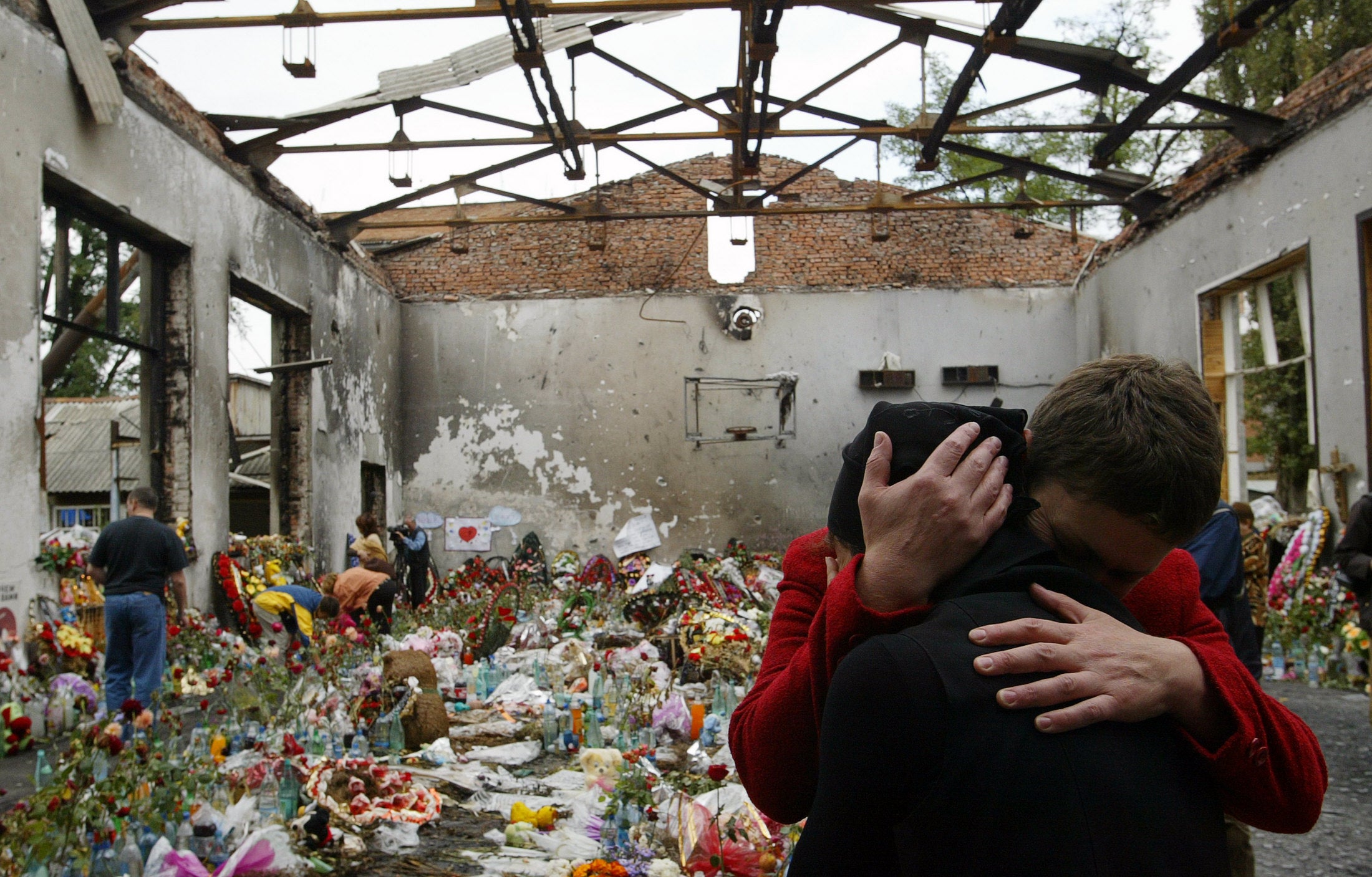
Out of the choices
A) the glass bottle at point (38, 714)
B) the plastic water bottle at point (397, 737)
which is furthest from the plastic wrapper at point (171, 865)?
the glass bottle at point (38, 714)

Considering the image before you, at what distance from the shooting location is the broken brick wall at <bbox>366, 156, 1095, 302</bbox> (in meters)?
17.8

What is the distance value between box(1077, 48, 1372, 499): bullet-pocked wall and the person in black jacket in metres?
6.98

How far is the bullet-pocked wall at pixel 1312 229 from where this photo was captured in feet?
30.3

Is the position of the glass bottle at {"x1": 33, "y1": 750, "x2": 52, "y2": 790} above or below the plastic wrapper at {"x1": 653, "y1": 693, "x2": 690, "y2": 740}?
above

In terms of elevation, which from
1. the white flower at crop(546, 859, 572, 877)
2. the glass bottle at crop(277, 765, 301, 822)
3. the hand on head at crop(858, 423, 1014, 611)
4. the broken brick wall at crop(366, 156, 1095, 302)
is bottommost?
the white flower at crop(546, 859, 572, 877)

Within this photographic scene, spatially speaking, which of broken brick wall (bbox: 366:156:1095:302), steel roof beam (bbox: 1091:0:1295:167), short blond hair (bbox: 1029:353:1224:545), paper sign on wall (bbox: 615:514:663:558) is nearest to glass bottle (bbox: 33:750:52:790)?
short blond hair (bbox: 1029:353:1224:545)

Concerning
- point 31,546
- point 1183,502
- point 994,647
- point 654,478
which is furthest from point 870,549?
point 654,478

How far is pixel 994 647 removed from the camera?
1167mm

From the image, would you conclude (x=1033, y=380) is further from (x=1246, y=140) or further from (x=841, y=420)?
(x=1246, y=140)

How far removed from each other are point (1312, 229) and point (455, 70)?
893cm

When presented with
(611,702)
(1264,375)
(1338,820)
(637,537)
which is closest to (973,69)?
(1264,375)

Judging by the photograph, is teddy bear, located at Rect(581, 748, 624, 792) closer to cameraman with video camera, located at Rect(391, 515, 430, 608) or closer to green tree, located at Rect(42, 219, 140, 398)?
cameraman with video camera, located at Rect(391, 515, 430, 608)

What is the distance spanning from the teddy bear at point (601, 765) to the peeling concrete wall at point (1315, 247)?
771cm

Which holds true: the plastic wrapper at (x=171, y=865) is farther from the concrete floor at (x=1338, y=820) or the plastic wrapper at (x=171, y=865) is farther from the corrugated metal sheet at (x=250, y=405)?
the corrugated metal sheet at (x=250, y=405)
